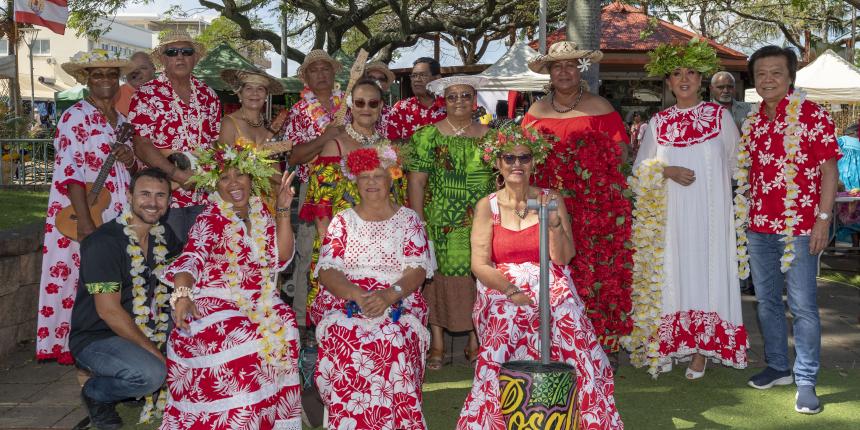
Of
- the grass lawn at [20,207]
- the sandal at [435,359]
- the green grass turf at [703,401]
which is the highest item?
the grass lawn at [20,207]

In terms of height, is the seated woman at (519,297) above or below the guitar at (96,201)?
below

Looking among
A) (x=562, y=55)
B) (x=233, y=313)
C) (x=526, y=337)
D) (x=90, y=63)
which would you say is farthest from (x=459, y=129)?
(x=90, y=63)

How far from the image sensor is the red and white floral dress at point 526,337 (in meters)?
4.27

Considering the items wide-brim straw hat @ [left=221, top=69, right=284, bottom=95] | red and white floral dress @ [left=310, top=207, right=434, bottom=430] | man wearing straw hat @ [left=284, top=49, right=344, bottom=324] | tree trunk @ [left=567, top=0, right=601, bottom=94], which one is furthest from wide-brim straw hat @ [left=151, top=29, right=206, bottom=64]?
tree trunk @ [left=567, top=0, right=601, bottom=94]

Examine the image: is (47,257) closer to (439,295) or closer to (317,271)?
(317,271)

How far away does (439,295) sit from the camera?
5.90m

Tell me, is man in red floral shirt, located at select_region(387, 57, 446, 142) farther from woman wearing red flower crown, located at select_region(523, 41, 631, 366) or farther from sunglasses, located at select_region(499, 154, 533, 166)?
sunglasses, located at select_region(499, 154, 533, 166)

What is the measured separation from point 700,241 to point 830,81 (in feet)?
41.4

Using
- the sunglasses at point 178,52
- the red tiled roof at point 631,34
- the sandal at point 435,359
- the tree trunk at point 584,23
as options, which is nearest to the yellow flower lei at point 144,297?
the sunglasses at point 178,52

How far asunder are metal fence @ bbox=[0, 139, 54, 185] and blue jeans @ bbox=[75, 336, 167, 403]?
12228 mm

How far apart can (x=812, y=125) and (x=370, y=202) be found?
2706 mm

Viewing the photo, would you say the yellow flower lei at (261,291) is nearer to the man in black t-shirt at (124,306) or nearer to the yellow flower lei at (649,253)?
the man in black t-shirt at (124,306)

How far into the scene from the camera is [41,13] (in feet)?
51.9

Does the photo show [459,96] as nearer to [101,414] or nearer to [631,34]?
[101,414]
